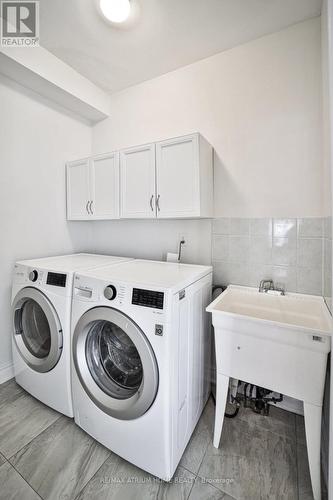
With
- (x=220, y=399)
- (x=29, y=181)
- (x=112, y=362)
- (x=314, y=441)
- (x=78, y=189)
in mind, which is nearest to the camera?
(x=314, y=441)

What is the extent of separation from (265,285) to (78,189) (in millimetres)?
1939

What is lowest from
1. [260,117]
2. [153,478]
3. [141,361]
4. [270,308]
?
[153,478]

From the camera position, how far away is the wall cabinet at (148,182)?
5.37 feet

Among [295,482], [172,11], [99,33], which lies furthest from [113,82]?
[295,482]

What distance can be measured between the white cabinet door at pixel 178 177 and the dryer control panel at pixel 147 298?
0.76 m

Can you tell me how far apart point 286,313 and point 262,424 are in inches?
30.1

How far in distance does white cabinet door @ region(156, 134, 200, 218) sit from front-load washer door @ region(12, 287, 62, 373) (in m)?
1.08

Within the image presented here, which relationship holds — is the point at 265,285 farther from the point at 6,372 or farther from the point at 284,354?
the point at 6,372

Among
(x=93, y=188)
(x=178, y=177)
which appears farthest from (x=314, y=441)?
(x=93, y=188)

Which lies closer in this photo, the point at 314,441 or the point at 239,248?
the point at 314,441

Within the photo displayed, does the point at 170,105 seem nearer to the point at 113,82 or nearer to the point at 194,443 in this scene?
the point at 113,82

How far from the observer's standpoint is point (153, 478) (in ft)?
3.82

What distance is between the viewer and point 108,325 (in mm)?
1362

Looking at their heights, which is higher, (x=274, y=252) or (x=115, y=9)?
(x=115, y=9)
